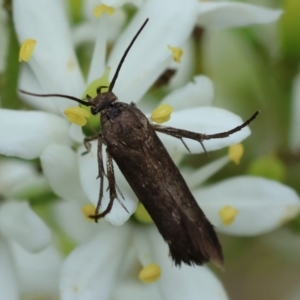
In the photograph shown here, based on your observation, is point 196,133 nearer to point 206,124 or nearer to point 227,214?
point 206,124

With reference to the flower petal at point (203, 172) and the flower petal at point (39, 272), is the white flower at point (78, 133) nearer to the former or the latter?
the flower petal at point (203, 172)

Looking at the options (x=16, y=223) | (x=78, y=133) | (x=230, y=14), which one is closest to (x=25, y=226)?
(x=16, y=223)

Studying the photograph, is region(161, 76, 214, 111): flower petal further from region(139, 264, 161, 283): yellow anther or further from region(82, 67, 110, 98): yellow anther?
region(139, 264, 161, 283): yellow anther

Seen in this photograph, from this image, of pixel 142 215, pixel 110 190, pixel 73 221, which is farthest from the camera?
pixel 73 221

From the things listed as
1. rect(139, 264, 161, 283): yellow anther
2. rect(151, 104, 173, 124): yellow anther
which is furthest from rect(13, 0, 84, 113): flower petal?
rect(139, 264, 161, 283): yellow anther

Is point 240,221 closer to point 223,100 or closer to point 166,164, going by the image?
point 166,164

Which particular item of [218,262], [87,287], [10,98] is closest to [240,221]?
[218,262]
